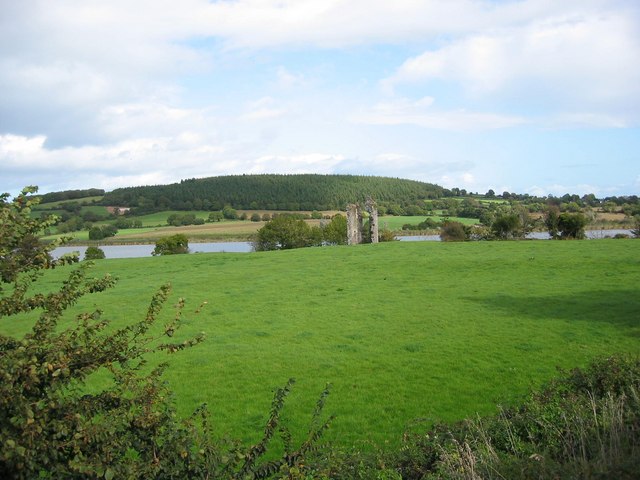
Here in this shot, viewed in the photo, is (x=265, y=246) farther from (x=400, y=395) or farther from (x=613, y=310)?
(x=400, y=395)

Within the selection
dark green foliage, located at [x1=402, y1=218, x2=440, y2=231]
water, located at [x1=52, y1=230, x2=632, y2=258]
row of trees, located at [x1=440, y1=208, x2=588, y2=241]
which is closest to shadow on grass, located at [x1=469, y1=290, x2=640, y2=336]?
row of trees, located at [x1=440, y1=208, x2=588, y2=241]

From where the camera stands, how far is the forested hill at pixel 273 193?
131m

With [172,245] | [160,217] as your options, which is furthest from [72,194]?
[172,245]

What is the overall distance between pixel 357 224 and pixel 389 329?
143ft

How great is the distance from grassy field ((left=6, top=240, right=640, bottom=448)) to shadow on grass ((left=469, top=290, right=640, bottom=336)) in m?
0.06

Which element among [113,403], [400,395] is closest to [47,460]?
[113,403]

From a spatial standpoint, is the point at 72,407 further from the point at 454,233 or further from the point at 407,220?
the point at 407,220

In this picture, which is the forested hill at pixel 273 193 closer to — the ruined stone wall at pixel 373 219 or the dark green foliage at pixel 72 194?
the dark green foliage at pixel 72 194

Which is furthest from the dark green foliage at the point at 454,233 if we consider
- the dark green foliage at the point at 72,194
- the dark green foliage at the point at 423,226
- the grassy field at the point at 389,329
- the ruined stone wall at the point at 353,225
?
the dark green foliage at the point at 72,194

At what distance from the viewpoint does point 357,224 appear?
6028 centimetres

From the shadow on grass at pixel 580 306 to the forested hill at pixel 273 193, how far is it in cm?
10517

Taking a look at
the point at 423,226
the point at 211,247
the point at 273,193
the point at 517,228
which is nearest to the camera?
the point at 517,228

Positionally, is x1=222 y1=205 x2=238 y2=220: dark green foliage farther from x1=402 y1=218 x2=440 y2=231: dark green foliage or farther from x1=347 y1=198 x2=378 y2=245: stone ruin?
x1=347 y1=198 x2=378 y2=245: stone ruin

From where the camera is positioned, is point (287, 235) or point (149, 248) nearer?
point (287, 235)
